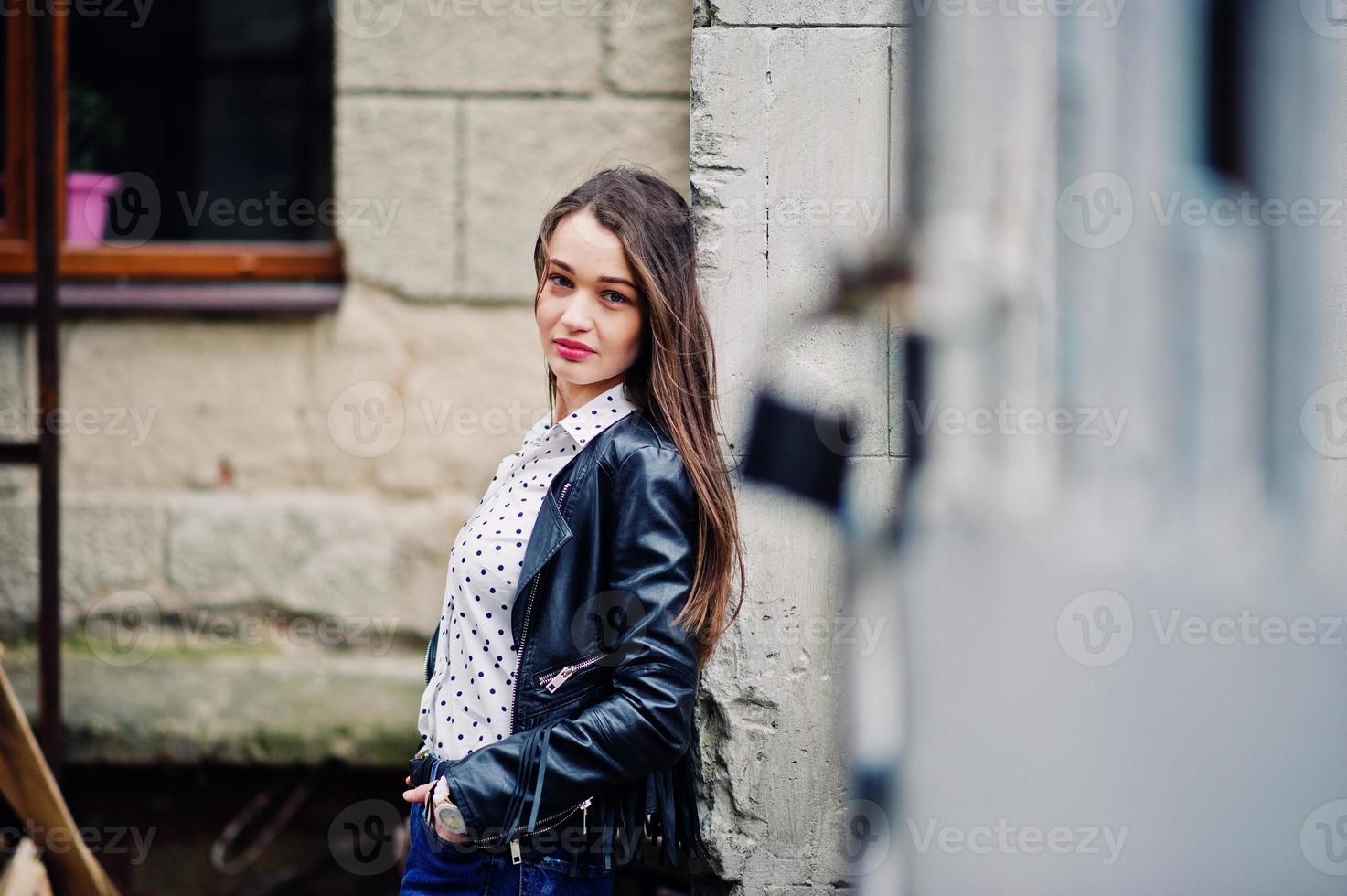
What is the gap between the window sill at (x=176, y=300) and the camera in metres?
3.33

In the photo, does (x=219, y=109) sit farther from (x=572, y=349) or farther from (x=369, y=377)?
(x=572, y=349)

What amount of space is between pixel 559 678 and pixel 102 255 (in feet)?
8.41

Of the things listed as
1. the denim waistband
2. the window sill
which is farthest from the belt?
the window sill

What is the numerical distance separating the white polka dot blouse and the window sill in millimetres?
1828

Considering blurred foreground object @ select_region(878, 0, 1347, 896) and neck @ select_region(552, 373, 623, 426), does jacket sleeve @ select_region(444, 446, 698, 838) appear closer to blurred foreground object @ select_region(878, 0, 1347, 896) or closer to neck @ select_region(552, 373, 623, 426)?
neck @ select_region(552, 373, 623, 426)

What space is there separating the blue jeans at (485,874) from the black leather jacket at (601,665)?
0.13 ft

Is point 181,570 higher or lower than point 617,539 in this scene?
lower

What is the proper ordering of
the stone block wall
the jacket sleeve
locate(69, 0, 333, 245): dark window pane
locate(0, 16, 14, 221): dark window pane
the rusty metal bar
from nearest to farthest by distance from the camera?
the jacket sleeve < the rusty metal bar < the stone block wall < locate(0, 16, 14, 221): dark window pane < locate(69, 0, 333, 245): dark window pane

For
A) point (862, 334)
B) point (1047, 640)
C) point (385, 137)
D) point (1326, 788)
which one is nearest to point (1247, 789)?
point (1326, 788)

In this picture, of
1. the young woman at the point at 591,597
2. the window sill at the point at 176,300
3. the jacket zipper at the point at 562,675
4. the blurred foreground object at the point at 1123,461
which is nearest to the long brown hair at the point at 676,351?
the young woman at the point at 591,597

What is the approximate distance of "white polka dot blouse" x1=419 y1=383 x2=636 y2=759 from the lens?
5.53ft

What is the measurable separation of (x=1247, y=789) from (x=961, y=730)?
0.60m

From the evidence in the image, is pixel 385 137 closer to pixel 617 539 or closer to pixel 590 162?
pixel 590 162

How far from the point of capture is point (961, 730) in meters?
2.27
